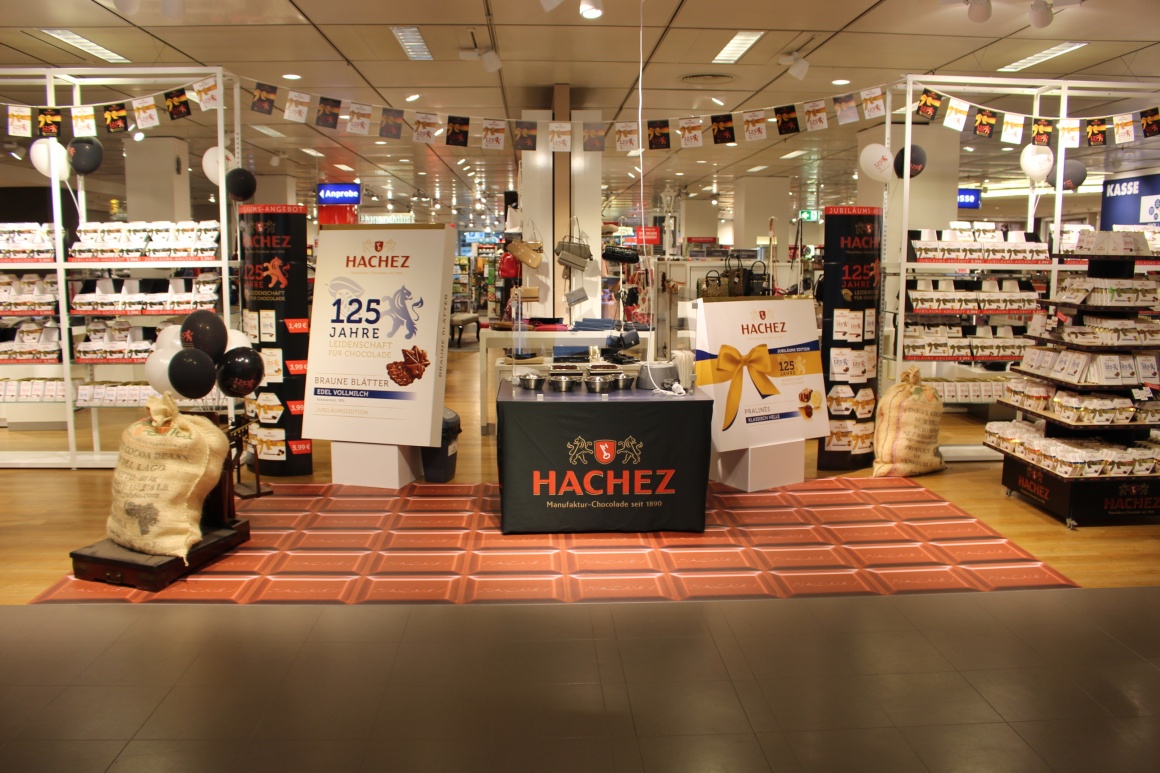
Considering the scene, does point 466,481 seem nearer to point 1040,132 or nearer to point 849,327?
point 849,327

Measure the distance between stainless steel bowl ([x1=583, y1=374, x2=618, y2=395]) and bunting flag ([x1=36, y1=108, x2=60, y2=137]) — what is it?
4.75 m

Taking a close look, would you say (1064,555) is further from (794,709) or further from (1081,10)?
(1081,10)

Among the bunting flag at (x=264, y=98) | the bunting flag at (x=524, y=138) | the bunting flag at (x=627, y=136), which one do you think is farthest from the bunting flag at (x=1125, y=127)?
the bunting flag at (x=264, y=98)

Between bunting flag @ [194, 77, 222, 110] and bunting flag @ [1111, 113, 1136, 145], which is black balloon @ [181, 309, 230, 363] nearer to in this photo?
bunting flag @ [194, 77, 222, 110]

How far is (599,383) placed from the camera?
5070 mm

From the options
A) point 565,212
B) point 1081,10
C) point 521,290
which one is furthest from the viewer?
point 565,212

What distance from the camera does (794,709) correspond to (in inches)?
117

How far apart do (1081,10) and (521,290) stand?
17.7 feet

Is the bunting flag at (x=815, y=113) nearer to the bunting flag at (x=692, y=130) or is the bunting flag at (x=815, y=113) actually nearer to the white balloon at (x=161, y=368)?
the bunting flag at (x=692, y=130)

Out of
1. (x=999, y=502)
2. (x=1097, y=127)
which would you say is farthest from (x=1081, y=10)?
(x=999, y=502)

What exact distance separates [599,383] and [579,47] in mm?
4049

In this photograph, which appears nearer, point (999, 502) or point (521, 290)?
point (999, 502)

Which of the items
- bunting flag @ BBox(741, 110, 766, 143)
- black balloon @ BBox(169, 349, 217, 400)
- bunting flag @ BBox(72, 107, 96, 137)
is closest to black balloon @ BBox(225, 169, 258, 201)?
bunting flag @ BBox(72, 107, 96, 137)

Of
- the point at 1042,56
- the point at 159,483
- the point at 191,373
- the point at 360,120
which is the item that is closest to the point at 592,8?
the point at 360,120
